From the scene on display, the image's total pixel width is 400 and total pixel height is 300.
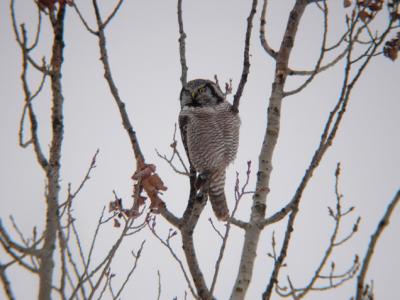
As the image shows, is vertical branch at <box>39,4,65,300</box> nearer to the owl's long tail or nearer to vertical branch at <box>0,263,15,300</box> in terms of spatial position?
vertical branch at <box>0,263,15,300</box>

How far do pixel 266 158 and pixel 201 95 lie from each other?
357 cm

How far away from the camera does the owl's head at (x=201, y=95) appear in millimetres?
6749

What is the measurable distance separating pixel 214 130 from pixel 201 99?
0.57 m

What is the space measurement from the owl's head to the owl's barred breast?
4.3 inches

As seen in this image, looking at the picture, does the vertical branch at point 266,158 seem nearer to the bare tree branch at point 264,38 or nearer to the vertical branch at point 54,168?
the bare tree branch at point 264,38

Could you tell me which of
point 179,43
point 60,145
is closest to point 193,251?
point 60,145

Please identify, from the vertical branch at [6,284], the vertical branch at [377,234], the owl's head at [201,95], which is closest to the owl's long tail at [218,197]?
the owl's head at [201,95]

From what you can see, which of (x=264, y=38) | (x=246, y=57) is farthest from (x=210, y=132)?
(x=264, y=38)

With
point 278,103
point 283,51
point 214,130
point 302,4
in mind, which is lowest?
point 278,103

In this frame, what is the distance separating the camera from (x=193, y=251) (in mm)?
3410

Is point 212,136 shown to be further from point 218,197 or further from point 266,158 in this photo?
point 266,158

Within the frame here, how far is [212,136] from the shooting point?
655cm

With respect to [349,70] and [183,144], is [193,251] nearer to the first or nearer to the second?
[349,70]

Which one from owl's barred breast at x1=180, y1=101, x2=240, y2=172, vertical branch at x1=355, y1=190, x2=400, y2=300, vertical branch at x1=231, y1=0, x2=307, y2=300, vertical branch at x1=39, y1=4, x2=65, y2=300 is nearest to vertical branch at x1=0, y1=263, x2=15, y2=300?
vertical branch at x1=39, y1=4, x2=65, y2=300
